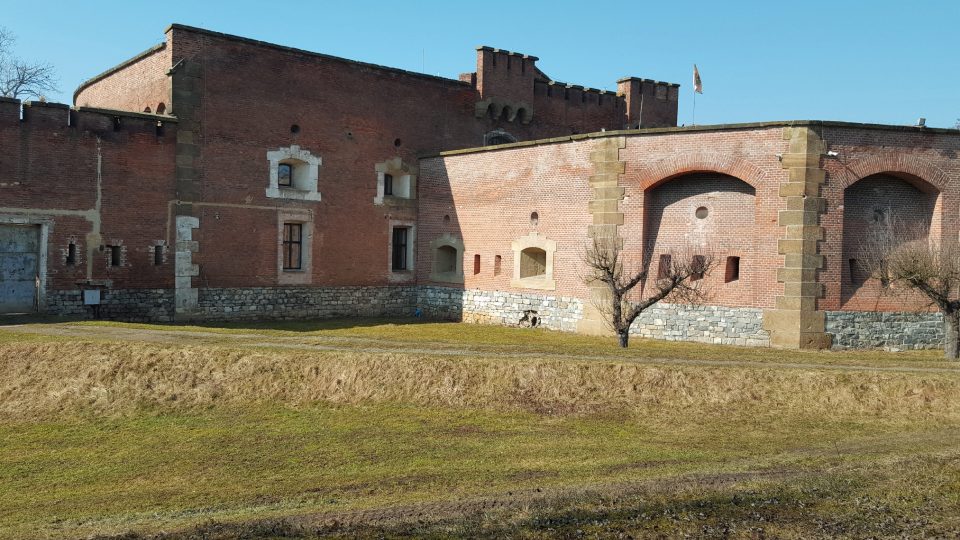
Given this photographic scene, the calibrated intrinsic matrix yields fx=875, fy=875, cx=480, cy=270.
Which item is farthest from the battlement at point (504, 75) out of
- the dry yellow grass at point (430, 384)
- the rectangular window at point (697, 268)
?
the dry yellow grass at point (430, 384)

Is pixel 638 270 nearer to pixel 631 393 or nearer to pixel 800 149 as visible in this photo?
pixel 800 149

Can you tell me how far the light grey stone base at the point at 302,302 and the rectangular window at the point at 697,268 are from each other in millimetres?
9374

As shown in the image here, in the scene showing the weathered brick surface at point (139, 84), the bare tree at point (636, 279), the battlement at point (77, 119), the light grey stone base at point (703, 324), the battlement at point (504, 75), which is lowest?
the light grey stone base at point (703, 324)

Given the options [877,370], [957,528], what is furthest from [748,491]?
[877,370]

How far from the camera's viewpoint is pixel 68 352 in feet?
48.3

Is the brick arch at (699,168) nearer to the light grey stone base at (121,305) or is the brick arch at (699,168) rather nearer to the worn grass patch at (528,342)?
the worn grass patch at (528,342)

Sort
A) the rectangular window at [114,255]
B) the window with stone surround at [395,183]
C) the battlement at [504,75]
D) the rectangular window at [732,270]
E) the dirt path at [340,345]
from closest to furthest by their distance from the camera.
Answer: the dirt path at [340,345]
the rectangular window at [732,270]
the rectangular window at [114,255]
the window with stone surround at [395,183]
the battlement at [504,75]

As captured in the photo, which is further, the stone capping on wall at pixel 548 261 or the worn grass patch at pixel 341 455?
the stone capping on wall at pixel 548 261

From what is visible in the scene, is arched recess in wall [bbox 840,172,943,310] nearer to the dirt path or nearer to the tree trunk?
the tree trunk

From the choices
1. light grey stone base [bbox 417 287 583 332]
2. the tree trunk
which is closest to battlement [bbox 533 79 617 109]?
light grey stone base [bbox 417 287 583 332]

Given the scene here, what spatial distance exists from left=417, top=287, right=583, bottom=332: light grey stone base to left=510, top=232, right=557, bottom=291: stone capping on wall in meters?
0.26

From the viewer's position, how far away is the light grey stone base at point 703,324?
62.0 feet

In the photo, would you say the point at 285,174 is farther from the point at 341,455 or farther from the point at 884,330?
the point at 884,330

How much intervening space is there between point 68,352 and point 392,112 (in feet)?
41.3
